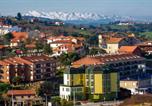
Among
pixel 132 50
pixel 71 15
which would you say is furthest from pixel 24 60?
pixel 71 15

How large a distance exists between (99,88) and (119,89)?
0.96 metres

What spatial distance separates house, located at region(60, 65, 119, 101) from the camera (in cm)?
2320

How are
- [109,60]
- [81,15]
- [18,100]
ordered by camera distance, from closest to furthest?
[18,100], [109,60], [81,15]

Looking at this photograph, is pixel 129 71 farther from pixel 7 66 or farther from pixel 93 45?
pixel 93 45

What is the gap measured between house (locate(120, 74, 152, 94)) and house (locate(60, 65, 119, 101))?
5.05ft

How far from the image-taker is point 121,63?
28.6 m

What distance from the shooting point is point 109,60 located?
93.0 ft

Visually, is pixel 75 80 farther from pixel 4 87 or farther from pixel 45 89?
pixel 4 87

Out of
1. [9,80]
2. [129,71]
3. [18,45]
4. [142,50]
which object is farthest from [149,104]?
[18,45]

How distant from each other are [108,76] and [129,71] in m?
5.50

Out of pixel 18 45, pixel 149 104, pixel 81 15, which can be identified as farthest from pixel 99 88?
pixel 81 15

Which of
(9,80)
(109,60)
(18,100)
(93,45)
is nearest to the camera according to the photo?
(18,100)

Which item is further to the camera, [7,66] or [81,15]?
[81,15]

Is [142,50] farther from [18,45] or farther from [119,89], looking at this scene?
[119,89]
